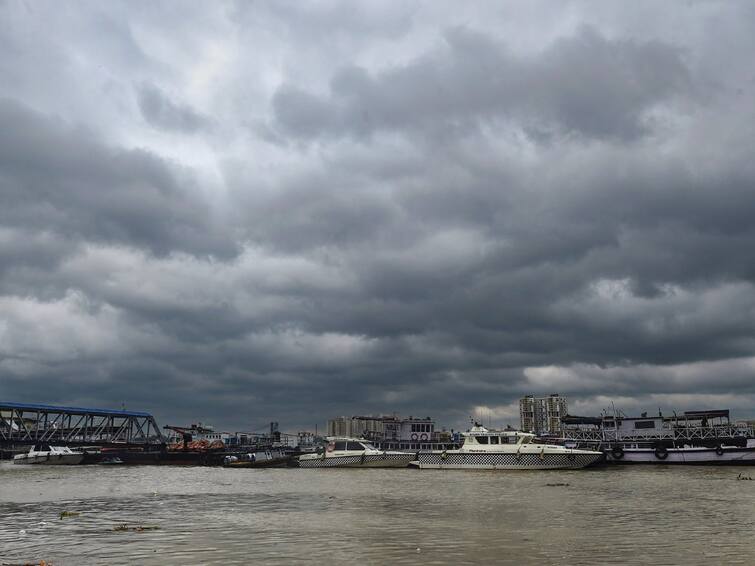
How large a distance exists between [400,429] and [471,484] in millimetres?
75472

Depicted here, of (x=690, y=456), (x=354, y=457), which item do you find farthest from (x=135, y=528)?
(x=690, y=456)

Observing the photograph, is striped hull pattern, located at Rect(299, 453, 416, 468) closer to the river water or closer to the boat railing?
the river water

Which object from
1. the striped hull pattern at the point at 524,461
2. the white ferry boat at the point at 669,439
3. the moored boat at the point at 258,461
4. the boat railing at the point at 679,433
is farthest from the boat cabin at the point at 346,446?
the boat railing at the point at 679,433

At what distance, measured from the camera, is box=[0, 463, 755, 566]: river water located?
630 inches

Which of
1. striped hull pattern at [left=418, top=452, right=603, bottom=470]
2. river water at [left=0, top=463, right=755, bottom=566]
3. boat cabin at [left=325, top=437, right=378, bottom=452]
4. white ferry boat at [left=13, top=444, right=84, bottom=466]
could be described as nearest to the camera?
river water at [left=0, top=463, right=755, bottom=566]

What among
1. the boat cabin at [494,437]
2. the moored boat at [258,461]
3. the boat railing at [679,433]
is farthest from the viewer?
the boat railing at [679,433]

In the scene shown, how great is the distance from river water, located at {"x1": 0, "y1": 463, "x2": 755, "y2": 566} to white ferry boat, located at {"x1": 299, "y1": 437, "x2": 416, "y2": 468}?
1375 inches

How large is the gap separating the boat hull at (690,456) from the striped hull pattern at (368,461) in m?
26.6

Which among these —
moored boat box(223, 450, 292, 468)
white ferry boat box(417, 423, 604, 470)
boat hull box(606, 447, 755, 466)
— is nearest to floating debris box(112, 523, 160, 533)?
white ferry boat box(417, 423, 604, 470)

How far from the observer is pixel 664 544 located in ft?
58.0

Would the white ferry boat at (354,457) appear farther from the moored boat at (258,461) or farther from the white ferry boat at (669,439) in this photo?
the white ferry boat at (669,439)

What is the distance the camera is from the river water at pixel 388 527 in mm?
15992

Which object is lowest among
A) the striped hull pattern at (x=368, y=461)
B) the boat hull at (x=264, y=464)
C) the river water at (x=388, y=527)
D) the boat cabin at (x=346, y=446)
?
the boat hull at (x=264, y=464)

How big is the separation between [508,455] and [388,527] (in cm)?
4329
